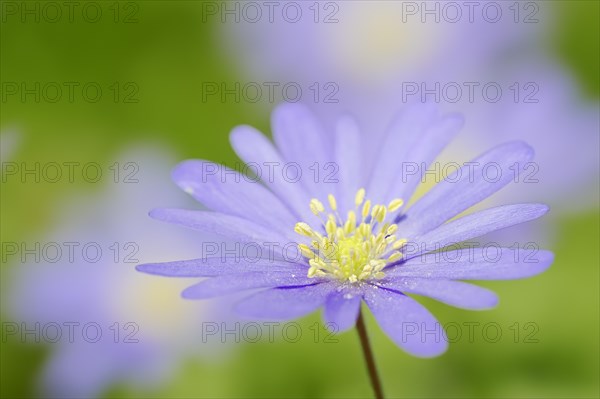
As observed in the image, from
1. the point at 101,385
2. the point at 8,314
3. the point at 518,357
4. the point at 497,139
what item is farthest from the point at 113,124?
the point at 518,357

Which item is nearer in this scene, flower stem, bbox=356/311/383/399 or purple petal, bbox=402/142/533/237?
flower stem, bbox=356/311/383/399

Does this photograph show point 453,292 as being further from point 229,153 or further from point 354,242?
point 229,153

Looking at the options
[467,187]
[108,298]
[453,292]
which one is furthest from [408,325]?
[108,298]

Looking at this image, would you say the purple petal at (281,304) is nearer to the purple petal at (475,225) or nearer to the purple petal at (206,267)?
the purple petal at (206,267)

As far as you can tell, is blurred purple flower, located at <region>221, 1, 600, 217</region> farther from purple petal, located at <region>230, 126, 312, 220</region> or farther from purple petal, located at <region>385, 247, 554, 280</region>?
purple petal, located at <region>385, 247, 554, 280</region>

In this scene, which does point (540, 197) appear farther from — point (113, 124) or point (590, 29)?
point (113, 124)

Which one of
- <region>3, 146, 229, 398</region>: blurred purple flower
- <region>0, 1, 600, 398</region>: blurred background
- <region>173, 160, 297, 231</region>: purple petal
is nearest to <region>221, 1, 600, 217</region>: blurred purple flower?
<region>0, 1, 600, 398</region>: blurred background
